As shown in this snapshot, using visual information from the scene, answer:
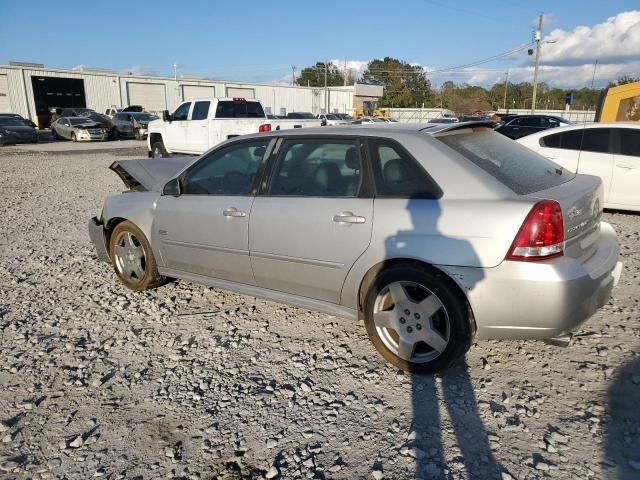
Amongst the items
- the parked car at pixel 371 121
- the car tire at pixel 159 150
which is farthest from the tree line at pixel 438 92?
the car tire at pixel 159 150

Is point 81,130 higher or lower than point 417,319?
higher

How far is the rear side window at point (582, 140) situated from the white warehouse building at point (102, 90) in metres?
39.7

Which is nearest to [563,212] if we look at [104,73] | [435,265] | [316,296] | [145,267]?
[435,265]

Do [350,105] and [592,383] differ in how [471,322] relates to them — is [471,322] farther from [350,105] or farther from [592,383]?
[350,105]

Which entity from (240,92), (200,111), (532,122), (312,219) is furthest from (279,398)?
(240,92)

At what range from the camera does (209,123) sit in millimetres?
13938

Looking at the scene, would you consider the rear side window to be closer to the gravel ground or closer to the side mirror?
the gravel ground

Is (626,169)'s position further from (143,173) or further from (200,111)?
(200,111)

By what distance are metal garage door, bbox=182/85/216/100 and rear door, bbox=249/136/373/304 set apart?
156 feet

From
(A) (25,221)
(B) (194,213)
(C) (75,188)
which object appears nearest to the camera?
(B) (194,213)

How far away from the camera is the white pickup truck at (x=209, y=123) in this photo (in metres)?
13.6

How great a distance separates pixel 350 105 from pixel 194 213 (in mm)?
61102

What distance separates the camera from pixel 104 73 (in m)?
42.2

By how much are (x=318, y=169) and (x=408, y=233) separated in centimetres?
91
